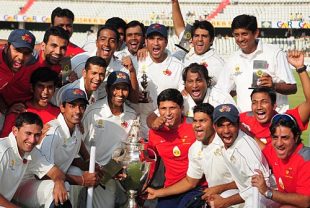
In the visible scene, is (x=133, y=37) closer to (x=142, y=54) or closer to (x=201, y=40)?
(x=142, y=54)

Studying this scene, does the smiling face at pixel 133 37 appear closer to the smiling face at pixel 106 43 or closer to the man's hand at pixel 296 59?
the smiling face at pixel 106 43

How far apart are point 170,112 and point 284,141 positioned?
1499 mm

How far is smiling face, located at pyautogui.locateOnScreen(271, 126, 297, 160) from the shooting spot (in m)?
5.25

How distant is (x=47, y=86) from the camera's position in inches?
247

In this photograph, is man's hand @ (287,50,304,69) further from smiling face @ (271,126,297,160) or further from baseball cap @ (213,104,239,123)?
smiling face @ (271,126,297,160)

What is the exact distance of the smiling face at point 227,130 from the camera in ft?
18.3

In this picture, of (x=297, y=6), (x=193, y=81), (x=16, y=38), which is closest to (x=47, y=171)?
(x=16, y=38)

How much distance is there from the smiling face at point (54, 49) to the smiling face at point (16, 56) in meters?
0.47

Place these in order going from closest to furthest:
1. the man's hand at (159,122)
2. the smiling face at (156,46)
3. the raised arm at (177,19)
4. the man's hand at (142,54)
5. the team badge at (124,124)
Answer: the man's hand at (159,122)
the team badge at (124,124)
the smiling face at (156,46)
the man's hand at (142,54)
the raised arm at (177,19)

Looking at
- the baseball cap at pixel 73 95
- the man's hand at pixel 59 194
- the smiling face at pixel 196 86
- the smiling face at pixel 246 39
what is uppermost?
the smiling face at pixel 246 39

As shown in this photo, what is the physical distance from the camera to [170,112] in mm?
6348

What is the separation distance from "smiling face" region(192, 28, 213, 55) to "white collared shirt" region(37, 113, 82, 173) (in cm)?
216

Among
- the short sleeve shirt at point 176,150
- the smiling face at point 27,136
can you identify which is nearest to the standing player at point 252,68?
the short sleeve shirt at point 176,150

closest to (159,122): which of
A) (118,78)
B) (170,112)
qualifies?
(170,112)
